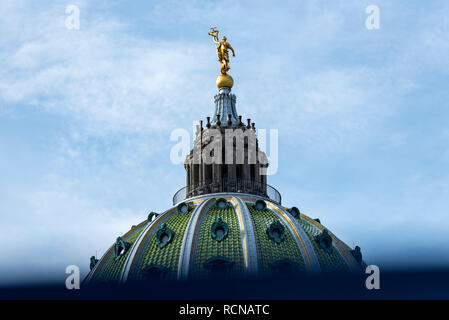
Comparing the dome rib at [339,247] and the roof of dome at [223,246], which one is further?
the dome rib at [339,247]

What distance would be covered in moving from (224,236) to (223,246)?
0.96 m

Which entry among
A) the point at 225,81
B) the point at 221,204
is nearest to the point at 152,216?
the point at 221,204

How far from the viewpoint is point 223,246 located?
7862 centimetres

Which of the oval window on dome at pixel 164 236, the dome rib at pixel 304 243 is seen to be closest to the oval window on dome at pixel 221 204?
the dome rib at pixel 304 243

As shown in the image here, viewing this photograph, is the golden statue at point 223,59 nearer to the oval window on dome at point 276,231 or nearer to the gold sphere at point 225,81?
the gold sphere at point 225,81

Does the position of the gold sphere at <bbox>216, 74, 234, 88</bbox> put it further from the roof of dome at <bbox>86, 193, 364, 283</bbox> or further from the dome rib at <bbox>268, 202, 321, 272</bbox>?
the dome rib at <bbox>268, 202, 321, 272</bbox>

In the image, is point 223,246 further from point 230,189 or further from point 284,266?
point 230,189

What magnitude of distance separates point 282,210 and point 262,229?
4.79 metres

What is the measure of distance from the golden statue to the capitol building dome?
707 centimetres

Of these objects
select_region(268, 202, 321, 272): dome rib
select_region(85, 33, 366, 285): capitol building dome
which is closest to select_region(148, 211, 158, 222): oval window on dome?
select_region(85, 33, 366, 285): capitol building dome

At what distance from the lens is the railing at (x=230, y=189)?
90000 mm

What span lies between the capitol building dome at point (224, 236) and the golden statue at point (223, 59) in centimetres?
707

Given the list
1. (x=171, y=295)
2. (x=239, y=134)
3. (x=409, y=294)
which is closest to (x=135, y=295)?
(x=171, y=295)
